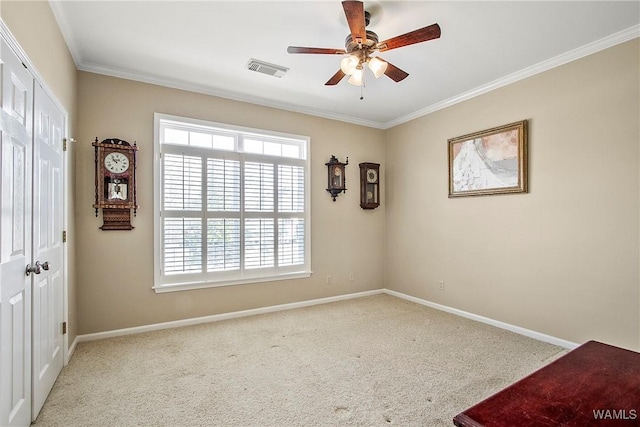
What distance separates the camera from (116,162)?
130 inches

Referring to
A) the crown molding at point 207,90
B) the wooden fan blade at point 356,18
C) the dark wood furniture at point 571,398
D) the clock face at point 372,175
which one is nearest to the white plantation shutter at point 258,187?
the crown molding at point 207,90

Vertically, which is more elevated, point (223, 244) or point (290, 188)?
point (290, 188)

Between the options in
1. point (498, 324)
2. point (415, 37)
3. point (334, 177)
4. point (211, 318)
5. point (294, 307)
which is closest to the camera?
point (415, 37)

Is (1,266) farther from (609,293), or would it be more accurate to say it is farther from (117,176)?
(609,293)

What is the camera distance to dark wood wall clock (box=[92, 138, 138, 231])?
3.23 m

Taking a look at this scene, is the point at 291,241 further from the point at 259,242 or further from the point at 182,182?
the point at 182,182

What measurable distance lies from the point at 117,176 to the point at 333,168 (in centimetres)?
266

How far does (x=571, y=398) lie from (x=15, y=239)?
104 inches

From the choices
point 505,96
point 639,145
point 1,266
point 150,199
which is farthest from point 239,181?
point 639,145

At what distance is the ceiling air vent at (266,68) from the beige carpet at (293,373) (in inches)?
108

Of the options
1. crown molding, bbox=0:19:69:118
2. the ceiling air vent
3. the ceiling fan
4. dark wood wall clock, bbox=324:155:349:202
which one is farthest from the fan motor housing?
dark wood wall clock, bbox=324:155:349:202

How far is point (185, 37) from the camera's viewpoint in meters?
2.77

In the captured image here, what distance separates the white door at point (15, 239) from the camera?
Result: 1566 millimetres

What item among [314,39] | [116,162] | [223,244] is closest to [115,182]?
[116,162]
